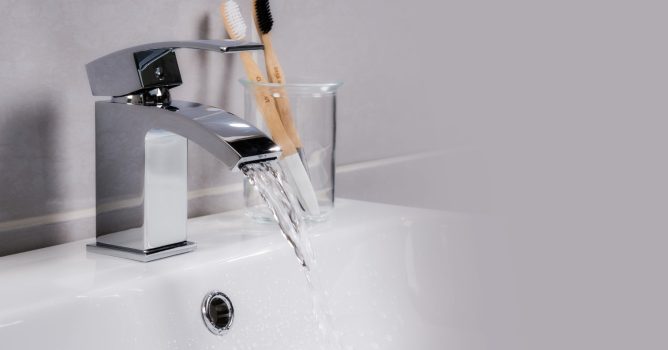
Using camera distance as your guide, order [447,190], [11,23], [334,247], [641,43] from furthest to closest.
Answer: [641,43], [447,190], [334,247], [11,23]

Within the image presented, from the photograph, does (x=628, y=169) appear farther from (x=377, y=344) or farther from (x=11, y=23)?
(x=11, y=23)

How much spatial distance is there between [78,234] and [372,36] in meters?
0.42

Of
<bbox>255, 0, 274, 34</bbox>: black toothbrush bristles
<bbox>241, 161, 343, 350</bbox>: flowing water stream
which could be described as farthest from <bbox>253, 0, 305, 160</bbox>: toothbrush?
<bbox>241, 161, 343, 350</bbox>: flowing water stream

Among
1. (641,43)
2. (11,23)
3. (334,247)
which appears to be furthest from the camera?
(641,43)

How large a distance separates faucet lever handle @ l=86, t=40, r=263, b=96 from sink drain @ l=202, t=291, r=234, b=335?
140 mm

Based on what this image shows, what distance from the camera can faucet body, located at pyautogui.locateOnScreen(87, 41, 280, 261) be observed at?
0.45 metres

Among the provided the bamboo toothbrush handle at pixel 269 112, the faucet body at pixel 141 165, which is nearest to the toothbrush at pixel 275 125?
the bamboo toothbrush handle at pixel 269 112

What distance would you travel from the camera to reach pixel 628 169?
1.33m

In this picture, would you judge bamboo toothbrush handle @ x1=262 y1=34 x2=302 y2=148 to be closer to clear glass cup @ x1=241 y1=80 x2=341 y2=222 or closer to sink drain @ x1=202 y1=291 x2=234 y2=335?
clear glass cup @ x1=241 y1=80 x2=341 y2=222

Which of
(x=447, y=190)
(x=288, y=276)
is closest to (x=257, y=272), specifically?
(x=288, y=276)

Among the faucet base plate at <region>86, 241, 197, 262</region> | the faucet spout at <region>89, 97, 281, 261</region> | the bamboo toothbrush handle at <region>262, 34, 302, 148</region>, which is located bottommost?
the faucet base plate at <region>86, 241, 197, 262</region>

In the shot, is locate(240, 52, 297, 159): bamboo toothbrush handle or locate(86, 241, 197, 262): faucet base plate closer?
locate(86, 241, 197, 262): faucet base plate

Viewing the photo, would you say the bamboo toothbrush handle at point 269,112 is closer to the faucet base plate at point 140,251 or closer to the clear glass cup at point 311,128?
the clear glass cup at point 311,128

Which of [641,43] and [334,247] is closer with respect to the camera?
[334,247]
